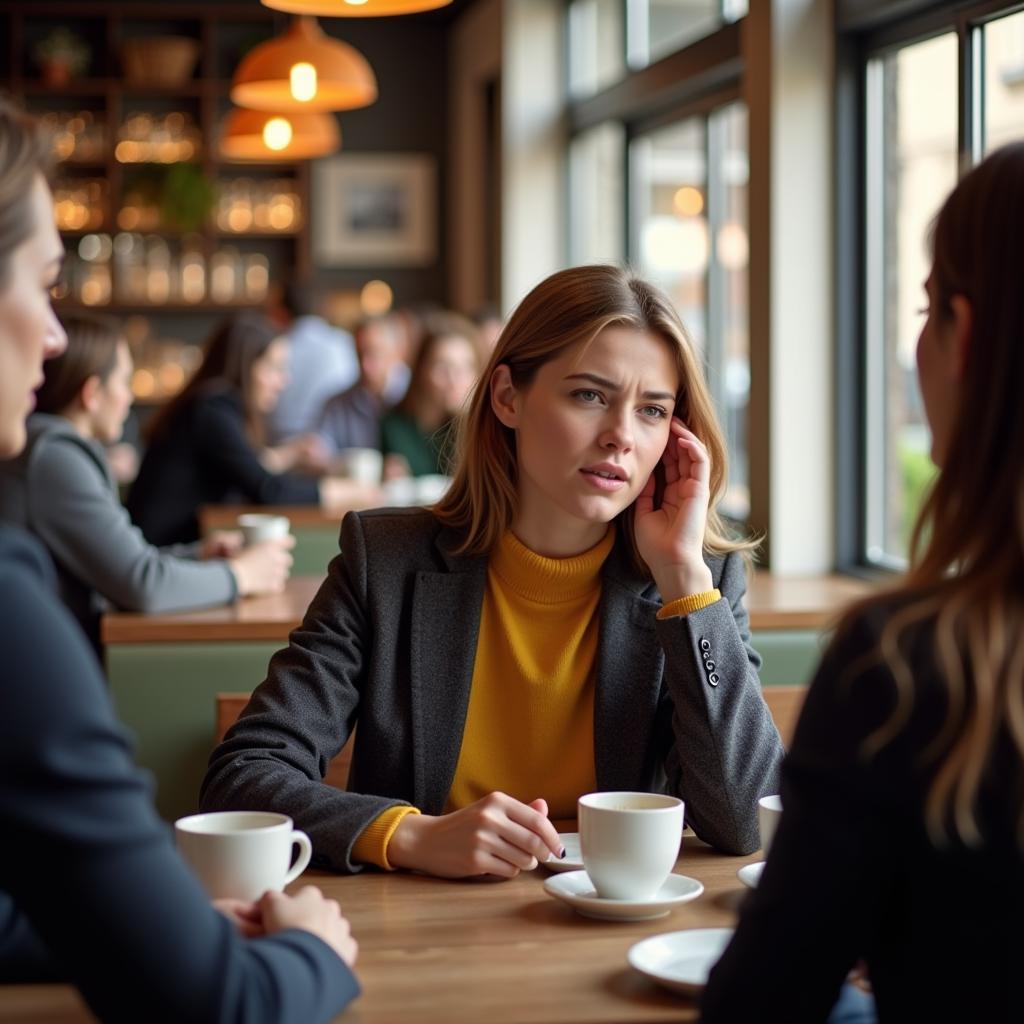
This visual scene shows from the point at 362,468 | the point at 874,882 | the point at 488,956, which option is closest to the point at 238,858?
the point at 488,956

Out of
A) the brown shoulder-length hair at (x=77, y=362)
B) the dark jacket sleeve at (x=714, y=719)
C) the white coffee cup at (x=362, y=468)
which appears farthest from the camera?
the white coffee cup at (x=362, y=468)

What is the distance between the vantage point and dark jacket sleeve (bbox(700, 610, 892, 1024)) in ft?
3.23

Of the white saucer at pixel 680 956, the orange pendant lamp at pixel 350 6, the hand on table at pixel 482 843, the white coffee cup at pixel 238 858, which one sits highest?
the orange pendant lamp at pixel 350 6

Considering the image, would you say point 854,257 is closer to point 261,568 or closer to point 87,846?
point 261,568

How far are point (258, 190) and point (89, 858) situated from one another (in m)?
8.33

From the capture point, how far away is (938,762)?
0.97m

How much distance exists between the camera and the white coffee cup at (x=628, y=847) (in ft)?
4.63

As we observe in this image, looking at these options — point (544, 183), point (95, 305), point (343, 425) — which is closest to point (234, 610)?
point (343, 425)

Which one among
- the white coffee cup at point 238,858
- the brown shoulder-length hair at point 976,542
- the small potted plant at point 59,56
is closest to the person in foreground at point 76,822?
the white coffee cup at point 238,858

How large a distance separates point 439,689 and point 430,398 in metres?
4.15

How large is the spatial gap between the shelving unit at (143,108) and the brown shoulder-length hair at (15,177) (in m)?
7.86

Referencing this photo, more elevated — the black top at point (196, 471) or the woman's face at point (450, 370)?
the woman's face at point (450, 370)

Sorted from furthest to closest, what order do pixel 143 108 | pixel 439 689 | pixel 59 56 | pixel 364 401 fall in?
pixel 143 108, pixel 59 56, pixel 364 401, pixel 439 689

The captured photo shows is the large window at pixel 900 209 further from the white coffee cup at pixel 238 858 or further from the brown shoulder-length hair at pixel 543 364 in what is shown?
the white coffee cup at pixel 238 858
